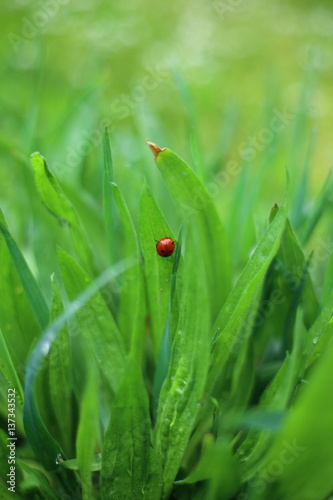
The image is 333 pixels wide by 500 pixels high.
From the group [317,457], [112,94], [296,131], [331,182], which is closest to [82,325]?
[317,457]

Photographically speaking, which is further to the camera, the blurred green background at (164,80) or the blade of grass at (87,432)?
the blurred green background at (164,80)

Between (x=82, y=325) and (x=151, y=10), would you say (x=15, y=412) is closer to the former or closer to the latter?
(x=82, y=325)

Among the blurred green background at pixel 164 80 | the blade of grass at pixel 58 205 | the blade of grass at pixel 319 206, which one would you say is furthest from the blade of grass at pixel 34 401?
the blurred green background at pixel 164 80

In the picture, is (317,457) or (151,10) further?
(151,10)

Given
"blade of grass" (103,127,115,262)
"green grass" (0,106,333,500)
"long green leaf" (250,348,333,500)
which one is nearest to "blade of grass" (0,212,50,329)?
"green grass" (0,106,333,500)

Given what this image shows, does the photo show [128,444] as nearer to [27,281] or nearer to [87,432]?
[87,432]

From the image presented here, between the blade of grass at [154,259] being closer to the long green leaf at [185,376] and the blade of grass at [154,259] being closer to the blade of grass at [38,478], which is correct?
the long green leaf at [185,376]
